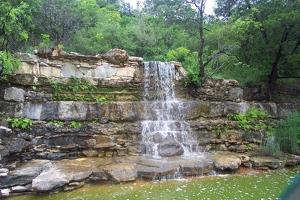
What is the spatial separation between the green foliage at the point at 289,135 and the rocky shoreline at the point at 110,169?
0.54 m

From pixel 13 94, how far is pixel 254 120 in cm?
801

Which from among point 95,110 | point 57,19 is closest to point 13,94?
point 95,110

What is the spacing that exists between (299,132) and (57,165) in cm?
764

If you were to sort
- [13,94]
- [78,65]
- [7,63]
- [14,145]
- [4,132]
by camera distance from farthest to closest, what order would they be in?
1. [78,65]
2. [13,94]
3. [7,63]
4. [4,132]
5. [14,145]

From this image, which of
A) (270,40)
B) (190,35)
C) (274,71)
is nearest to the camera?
(270,40)

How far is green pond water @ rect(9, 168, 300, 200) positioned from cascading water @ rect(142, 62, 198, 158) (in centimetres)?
159

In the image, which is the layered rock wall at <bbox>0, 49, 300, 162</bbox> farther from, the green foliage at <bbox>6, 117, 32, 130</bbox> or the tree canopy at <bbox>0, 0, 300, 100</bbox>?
the tree canopy at <bbox>0, 0, 300, 100</bbox>

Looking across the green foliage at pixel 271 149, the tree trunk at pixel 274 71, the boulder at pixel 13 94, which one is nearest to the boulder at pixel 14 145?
the boulder at pixel 13 94

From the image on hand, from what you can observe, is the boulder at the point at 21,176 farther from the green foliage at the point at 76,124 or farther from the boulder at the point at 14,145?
the green foliage at the point at 76,124

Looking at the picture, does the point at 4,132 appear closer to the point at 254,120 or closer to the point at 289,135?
the point at 254,120

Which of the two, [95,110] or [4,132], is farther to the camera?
[95,110]

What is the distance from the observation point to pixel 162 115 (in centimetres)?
830

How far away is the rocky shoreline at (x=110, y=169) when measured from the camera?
5.15m

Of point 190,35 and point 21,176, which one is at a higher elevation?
point 190,35
